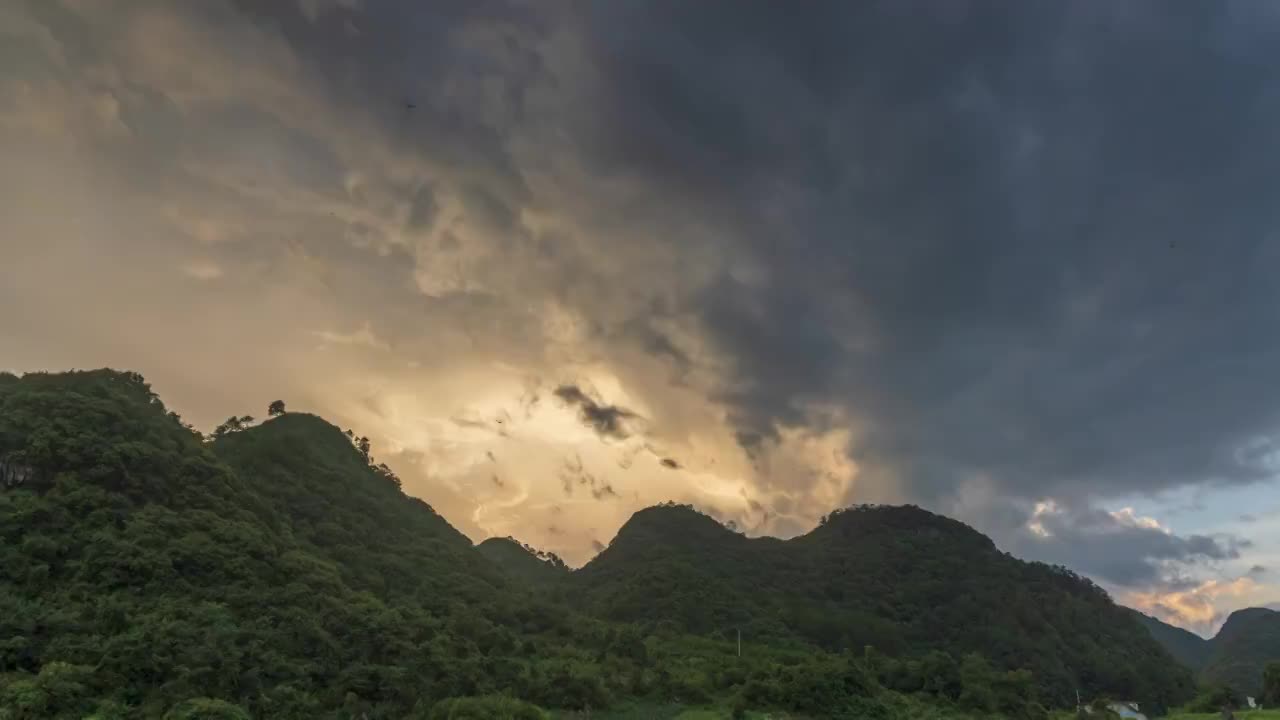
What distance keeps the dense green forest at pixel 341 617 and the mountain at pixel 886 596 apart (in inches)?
28.4

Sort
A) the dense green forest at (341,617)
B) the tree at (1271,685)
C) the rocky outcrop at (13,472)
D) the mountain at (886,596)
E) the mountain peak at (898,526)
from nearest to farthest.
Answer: the dense green forest at (341,617) → the rocky outcrop at (13,472) → the tree at (1271,685) → the mountain at (886,596) → the mountain peak at (898,526)

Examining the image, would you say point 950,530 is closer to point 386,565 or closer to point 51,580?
point 386,565

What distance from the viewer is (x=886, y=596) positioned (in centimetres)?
14538

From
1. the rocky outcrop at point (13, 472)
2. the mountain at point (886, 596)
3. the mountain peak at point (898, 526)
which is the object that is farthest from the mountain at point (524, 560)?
the rocky outcrop at point (13, 472)

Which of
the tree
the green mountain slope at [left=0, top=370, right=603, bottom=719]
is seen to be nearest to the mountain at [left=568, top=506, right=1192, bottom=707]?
the tree

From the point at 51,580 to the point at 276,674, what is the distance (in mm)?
16706

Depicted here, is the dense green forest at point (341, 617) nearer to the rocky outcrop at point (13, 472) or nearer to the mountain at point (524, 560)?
the rocky outcrop at point (13, 472)

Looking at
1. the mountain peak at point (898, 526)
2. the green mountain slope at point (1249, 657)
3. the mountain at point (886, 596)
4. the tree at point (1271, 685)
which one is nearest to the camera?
the tree at point (1271, 685)

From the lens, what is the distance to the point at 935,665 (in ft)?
284

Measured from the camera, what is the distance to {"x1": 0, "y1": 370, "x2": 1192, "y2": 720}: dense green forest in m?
48.8

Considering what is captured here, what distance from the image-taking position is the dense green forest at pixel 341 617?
160 ft

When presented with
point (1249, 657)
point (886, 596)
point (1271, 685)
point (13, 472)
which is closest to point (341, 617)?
point (13, 472)

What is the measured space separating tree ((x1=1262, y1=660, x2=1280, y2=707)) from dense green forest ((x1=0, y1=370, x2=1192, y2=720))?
20268 mm

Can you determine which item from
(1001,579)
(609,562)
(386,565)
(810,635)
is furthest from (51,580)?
(1001,579)
